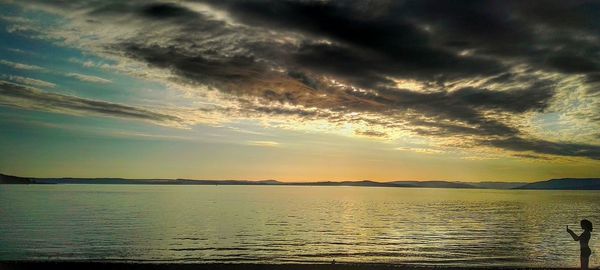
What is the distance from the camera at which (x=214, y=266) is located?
28422 millimetres

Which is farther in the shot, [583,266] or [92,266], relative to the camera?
[92,266]

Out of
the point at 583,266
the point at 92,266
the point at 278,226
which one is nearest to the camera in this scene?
the point at 583,266

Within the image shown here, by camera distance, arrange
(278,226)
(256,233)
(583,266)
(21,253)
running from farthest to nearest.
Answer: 1. (278,226)
2. (256,233)
3. (21,253)
4. (583,266)

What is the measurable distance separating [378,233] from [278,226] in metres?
14.5

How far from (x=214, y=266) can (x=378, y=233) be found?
33.1 m

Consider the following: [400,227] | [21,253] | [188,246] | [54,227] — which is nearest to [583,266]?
[188,246]

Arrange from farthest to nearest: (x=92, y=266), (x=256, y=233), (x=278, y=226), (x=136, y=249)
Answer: (x=278, y=226) → (x=256, y=233) → (x=136, y=249) → (x=92, y=266)

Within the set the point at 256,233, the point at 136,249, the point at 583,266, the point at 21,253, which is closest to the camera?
the point at 583,266

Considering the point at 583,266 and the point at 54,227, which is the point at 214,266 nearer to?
the point at 583,266

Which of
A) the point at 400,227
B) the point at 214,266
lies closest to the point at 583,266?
the point at 214,266

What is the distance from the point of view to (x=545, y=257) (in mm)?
39781

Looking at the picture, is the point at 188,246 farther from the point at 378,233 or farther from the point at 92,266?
the point at 378,233

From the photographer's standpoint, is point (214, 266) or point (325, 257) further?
point (325, 257)

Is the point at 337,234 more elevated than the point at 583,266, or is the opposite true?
the point at 583,266
